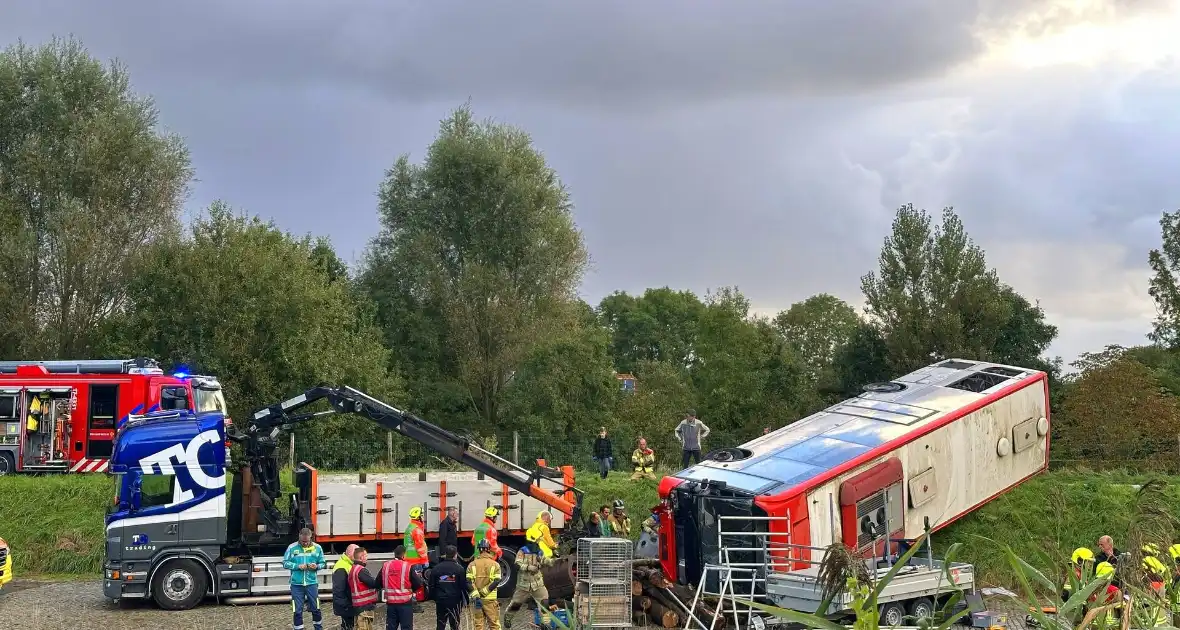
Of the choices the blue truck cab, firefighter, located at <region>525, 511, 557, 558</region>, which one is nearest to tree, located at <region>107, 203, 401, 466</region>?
the blue truck cab

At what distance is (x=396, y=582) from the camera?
47.6 ft

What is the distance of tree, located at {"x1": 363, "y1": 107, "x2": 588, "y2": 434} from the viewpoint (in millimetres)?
43625

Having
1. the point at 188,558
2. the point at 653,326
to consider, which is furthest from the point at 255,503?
the point at 653,326

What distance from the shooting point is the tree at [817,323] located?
70438mm

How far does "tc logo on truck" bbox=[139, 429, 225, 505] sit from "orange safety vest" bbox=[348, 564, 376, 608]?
15.6 ft

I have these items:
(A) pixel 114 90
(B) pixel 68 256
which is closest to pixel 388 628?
(B) pixel 68 256

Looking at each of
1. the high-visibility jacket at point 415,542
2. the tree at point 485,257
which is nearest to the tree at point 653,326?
the tree at point 485,257

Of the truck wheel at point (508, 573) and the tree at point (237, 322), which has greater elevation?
the tree at point (237, 322)

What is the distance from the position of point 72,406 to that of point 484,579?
51.0 ft

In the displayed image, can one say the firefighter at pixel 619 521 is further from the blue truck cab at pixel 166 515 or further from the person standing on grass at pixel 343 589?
the blue truck cab at pixel 166 515

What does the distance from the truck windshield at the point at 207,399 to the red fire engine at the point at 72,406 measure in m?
0.03

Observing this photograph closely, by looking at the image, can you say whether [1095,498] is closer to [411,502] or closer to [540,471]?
[540,471]

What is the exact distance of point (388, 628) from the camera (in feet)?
48.4

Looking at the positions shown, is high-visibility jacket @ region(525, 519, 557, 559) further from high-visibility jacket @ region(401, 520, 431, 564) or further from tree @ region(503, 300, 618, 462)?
tree @ region(503, 300, 618, 462)
